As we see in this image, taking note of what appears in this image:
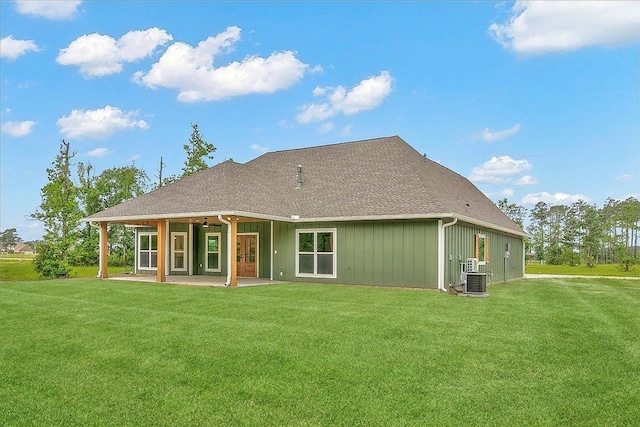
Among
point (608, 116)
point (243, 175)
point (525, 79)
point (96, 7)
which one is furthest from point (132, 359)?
point (608, 116)

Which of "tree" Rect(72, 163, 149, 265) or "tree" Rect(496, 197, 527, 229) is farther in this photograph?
"tree" Rect(496, 197, 527, 229)

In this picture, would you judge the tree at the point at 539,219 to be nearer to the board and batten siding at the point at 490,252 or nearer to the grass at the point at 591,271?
the grass at the point at 591,271

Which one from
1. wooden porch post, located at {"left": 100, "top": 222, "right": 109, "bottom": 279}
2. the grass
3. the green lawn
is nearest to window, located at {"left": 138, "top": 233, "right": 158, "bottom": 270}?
wooden porch post, located at {"left": 100, "top": 222, "right": 109, "bottom": 279}

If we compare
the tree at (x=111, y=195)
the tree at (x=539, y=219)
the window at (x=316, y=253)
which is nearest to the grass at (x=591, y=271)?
the tree at (x=539, y=219)

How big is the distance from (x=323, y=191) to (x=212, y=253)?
520 cm

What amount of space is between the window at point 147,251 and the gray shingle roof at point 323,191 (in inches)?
109

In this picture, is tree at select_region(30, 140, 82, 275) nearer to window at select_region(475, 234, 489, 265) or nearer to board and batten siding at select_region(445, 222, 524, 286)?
board and batten siding at select_region(445, 222, 524, 286)

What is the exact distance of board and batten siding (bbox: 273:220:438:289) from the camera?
43.0ft

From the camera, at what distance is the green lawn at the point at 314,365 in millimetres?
3717

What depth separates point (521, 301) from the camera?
10.8 m

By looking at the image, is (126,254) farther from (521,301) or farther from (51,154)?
(521,301)

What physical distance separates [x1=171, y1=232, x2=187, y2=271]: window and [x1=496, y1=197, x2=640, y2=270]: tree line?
30860mm

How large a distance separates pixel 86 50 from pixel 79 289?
12.5 m

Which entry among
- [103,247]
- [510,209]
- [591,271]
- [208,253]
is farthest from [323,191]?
[510,209]
